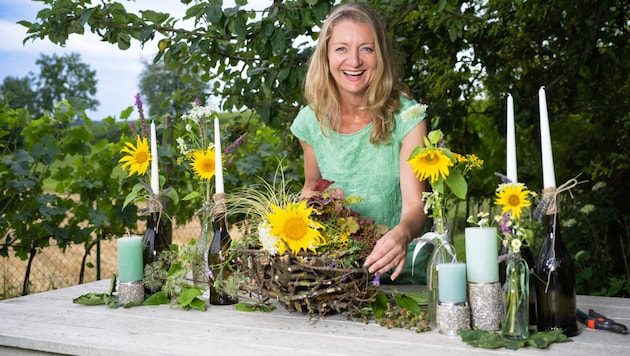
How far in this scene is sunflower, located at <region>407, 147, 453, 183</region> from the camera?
4.53 feet

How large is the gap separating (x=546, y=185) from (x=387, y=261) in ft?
1.24

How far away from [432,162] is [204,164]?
0.67 metres

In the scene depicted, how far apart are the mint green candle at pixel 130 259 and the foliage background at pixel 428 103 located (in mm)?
1324

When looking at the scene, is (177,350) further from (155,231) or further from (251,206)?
(155,231)

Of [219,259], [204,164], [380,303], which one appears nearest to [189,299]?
[219,259]

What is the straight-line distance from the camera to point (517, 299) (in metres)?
1.27

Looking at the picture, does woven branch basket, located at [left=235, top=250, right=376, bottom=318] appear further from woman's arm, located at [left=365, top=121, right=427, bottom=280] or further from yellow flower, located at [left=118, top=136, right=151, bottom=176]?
yellow flower, located at [left=118, top=136, right=151, bottom=176]

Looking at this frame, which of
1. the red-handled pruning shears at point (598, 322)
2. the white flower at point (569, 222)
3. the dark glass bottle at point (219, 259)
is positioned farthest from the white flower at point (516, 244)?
the white flower at point (569, 222)

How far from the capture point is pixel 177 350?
1284 mm

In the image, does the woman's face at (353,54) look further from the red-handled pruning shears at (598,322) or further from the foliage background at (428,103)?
the red-handled pruning shears at (598,322)

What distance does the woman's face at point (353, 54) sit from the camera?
6.81ft

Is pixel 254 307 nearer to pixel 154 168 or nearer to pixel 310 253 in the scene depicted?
pixel 310 253

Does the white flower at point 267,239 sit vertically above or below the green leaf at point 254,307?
Answer: above

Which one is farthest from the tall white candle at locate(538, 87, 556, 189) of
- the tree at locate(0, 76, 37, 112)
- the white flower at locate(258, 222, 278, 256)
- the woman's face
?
the tree at locate(0, 76, 37, 112)
